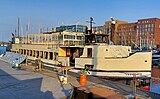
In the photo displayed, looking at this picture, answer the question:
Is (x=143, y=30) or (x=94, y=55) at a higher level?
(x=143, y=30)

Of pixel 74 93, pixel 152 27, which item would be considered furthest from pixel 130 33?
pixel 74 93

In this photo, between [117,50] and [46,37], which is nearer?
[117,50]

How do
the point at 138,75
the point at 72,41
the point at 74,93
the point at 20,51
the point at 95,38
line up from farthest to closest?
the point at 20,51
the point at 72,41
the point at 95,38
the point at 138,75
the point at 74,93

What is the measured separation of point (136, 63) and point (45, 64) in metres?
11.5

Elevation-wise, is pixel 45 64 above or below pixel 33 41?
below

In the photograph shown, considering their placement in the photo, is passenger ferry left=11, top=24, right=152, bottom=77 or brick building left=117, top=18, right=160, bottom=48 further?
brick building left=117, top=18, right=160, bottom=48

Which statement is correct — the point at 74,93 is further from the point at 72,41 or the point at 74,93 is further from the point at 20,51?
the point at 20,51

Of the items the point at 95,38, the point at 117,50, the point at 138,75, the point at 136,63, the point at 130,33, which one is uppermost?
the point at 130,33

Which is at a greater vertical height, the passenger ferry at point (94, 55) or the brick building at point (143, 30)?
the brick building at point (143, 30)

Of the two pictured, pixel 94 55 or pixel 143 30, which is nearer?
pixel 94 55

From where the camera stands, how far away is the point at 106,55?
1722 centimetres

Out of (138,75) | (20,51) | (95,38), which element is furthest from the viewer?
(20,51)

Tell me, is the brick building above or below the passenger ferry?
above

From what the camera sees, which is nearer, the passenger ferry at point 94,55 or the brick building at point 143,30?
the passenger ferry at point 94,55
